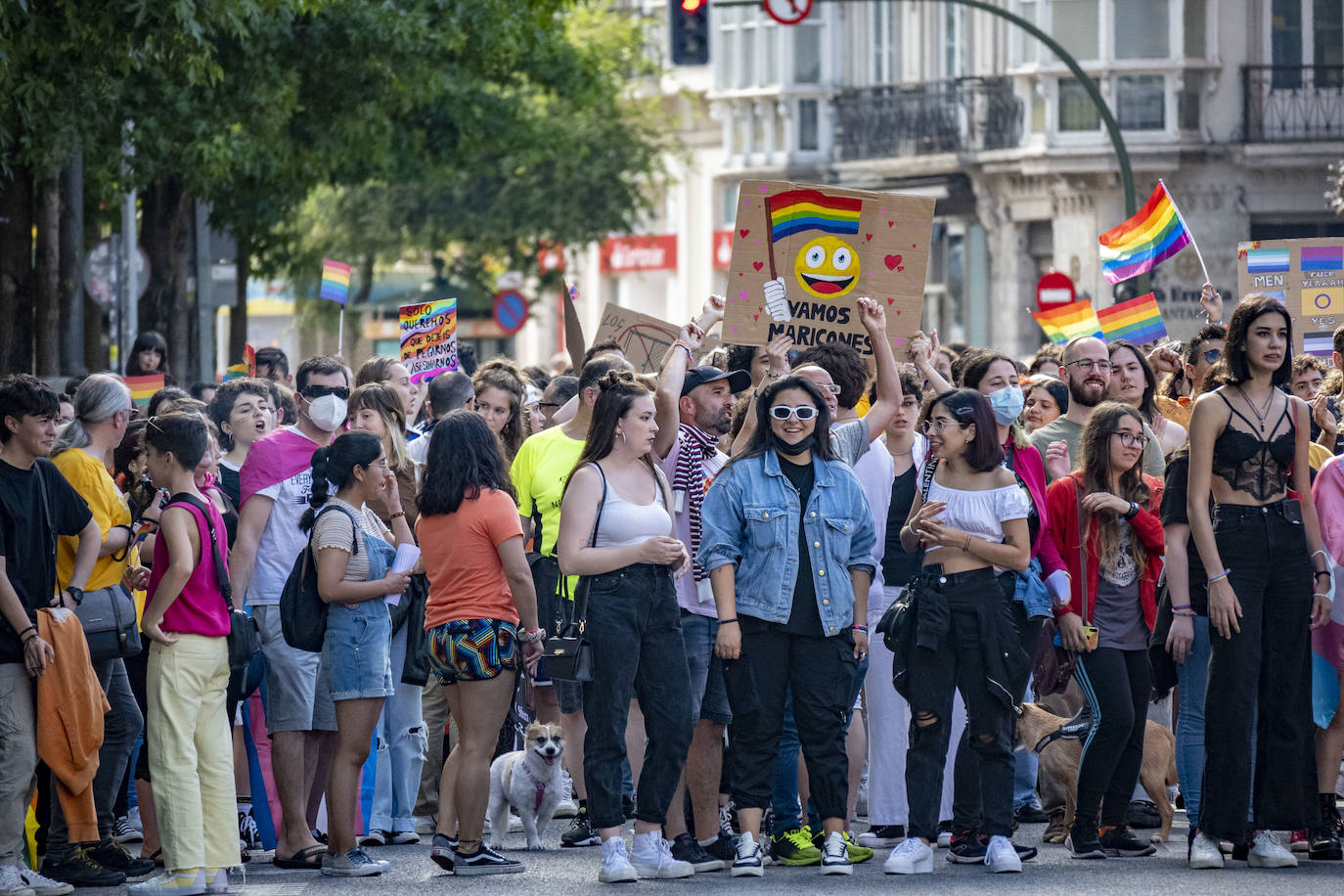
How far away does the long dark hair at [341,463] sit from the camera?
9000mm

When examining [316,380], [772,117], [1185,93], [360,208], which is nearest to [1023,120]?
[1185,93]

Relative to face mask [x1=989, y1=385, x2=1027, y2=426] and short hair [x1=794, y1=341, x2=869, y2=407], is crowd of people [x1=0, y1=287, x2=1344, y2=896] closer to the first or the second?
face mask [x1=989, y1=385, x2=1027, y2=426]

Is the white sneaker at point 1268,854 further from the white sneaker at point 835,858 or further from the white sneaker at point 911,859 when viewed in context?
the white sneaker at point 835,858

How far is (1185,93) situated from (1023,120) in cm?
261

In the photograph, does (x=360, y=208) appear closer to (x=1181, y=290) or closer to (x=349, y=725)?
(x=1181, y=290)

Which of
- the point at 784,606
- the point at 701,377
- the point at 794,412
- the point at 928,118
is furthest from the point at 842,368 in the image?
the point at 928,118

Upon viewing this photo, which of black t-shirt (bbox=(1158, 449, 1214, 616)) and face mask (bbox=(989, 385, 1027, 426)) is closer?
black t-shirt (bbox=(1158, 449, 1214, 616))

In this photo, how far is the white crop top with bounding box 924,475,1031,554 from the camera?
887 cm

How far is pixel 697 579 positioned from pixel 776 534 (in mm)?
509

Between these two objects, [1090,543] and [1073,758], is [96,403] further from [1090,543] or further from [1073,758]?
[1073,758]

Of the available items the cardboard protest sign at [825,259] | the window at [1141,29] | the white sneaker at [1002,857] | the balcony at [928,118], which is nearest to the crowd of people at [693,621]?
the white sneaker at [1002,857]

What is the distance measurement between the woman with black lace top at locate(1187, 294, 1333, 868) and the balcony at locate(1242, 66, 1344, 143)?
24.7 meters

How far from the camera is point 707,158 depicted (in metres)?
47.1

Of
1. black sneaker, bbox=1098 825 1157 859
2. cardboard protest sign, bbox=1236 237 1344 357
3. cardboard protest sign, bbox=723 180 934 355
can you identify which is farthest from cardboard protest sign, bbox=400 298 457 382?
black sneaker, bbox=1098 825 1157 859
